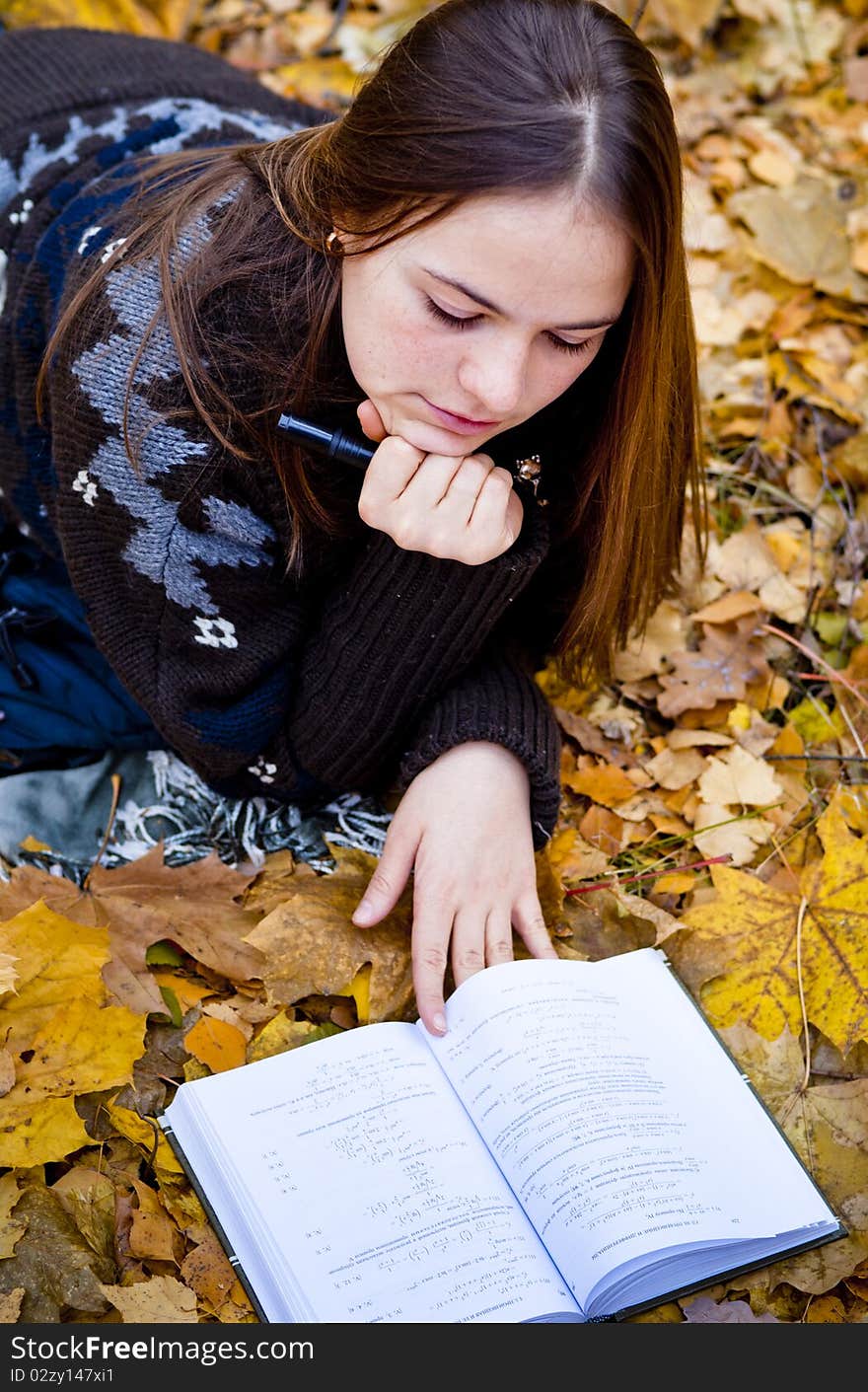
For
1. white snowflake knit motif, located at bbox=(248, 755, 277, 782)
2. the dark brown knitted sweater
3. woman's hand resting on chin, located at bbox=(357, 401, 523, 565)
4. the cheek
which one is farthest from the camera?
Answer: white snowflake knit motif, located at bbox=(248, 755, 277, 782)

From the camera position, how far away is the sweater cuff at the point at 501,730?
172cm

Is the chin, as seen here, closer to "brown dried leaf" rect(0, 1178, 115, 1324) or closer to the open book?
the open book

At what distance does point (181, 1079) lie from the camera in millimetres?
1554

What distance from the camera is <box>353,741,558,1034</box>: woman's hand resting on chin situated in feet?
5.14

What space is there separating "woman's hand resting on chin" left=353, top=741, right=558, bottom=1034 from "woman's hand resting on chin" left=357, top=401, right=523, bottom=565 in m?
0.33

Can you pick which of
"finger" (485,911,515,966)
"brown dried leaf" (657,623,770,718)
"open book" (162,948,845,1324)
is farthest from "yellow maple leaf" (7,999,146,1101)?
"brown dried leaf" (657,623,770,718)

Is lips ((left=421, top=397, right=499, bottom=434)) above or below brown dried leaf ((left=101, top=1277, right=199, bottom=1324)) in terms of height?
above

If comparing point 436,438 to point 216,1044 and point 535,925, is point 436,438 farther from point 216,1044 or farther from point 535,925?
point 216,1044

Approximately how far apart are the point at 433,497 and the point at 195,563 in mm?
358

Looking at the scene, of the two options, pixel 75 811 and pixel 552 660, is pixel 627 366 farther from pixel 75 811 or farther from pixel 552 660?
pixel 75 811

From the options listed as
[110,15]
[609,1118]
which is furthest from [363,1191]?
[110,15]

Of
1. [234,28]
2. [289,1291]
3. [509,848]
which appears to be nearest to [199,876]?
[509,848]

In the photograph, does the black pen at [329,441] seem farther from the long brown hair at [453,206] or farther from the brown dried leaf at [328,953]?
the brown dried leaf at [328,953]

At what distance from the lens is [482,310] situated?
128 cm
